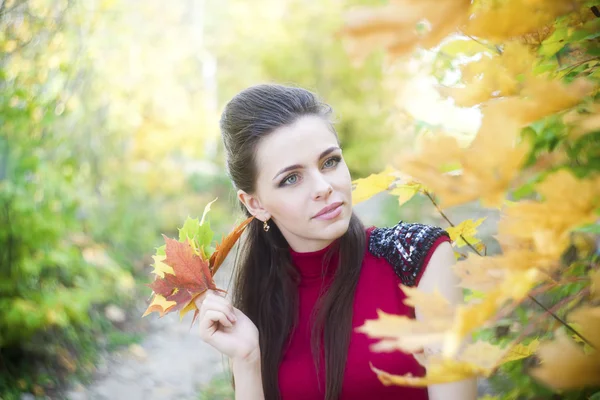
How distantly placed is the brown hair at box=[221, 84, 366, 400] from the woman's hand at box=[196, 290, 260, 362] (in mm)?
182

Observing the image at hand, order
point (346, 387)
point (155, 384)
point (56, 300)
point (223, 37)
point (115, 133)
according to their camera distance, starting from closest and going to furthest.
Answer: point (346, 387), point (56, 300), point (155, 384), point (115, 133), point (223, 37)

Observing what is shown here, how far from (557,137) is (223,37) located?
506 inches

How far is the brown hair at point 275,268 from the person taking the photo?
162 centimetres

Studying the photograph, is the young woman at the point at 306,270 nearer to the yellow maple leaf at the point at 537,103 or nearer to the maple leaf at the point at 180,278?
the maple leaf at the point at 180,278

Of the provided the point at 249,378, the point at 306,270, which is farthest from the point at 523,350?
the point at 306,270

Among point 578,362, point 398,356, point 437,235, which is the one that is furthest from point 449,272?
point 578,362

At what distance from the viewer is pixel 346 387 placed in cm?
Result: 157

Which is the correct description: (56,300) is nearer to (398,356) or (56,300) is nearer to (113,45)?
(398,356)

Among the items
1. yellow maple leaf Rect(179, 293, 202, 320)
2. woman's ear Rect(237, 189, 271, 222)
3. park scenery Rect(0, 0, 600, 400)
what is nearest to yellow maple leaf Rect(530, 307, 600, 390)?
park scenery Rect(0, 0, 600, 400)

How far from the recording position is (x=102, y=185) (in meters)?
6.09

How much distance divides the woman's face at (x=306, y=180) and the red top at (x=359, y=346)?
244 mm

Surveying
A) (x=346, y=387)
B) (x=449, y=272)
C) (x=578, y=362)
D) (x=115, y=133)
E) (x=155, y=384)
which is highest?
(x=578, y=362)

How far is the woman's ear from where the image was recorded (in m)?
1.78

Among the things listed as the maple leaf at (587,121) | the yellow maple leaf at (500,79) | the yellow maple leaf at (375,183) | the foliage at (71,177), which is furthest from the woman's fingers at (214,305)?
the foliage at (71,177)
